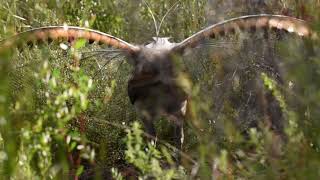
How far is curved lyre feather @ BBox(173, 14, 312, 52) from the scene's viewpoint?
11.6ft

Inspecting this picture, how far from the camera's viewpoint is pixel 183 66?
412 centimetres

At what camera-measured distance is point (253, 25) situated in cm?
372

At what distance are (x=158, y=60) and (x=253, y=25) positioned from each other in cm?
63

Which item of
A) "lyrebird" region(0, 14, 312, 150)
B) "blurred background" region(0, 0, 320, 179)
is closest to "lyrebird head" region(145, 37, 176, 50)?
"lyrebird" region(0, 14, 312, 150)

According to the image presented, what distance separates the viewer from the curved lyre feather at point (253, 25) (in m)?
3.53

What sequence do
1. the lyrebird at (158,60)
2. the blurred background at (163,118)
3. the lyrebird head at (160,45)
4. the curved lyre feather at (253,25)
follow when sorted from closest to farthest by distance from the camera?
→ the blurred background at (163,118), the curved lyre feather at (253,25), the lyrebird at (158,60), the lyrebird head at (160,45)

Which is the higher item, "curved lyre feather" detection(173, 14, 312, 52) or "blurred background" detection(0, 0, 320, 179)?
"curved lyre feather" detection(173, 14, 312, 52)

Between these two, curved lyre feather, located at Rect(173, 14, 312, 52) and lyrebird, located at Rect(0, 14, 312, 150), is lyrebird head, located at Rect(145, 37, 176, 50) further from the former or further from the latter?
curved lyre feather, located at Rect(173, 14, 312, 52)

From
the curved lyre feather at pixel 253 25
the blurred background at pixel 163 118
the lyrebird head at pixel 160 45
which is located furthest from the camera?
the lyrebird head at pixel 160 45

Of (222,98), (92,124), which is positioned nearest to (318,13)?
(222,98)

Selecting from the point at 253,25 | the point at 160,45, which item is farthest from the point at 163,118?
the point at 253,25

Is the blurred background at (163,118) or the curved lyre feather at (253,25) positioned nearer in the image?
the blurred background at (163,118)

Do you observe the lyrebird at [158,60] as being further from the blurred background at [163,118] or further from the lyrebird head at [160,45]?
the blurred background at [163,118]

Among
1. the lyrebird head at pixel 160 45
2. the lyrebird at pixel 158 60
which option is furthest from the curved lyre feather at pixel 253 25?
the lyrebird head at pixel 160 45
